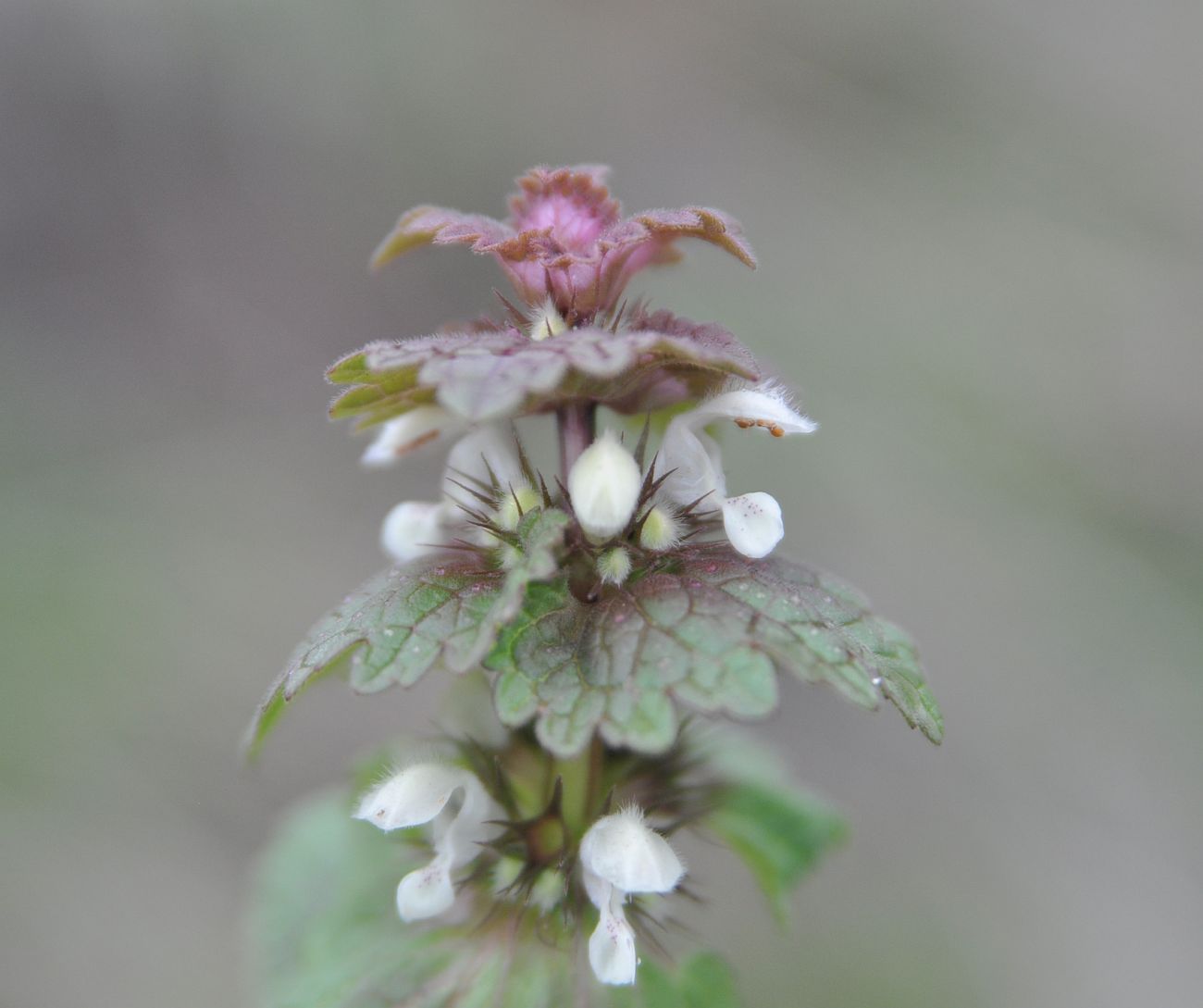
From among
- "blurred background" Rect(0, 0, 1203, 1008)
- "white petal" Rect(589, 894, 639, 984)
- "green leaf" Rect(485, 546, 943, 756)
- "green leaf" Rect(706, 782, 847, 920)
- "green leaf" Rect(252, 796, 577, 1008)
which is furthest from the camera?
"blurred background" Rect(0, 0, 1203, 1008)

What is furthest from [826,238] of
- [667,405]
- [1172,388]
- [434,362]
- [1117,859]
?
[434,362]

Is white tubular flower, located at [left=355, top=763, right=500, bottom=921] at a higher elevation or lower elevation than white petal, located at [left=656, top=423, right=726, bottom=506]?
lower

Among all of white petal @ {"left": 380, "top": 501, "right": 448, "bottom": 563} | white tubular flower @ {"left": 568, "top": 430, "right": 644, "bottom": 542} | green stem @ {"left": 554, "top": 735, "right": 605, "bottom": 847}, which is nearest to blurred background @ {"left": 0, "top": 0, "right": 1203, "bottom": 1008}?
green stem @ {"left": 554, "top": 735, "right": 605, "bottom": 847}

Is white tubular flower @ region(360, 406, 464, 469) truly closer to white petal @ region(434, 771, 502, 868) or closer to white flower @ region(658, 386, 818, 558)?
white flower @ region(658, 386, 818, 558)

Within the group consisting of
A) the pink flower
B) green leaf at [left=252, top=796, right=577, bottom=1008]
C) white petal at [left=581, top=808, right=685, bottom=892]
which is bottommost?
green leaf at [left=252, top=796, right=577, bottom=1008]

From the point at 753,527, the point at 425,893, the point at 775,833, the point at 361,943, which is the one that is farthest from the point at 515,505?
the point at 775,833

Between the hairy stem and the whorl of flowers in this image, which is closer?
the whorl of flowers

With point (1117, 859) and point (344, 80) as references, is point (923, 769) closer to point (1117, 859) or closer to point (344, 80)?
point (1117, 859)

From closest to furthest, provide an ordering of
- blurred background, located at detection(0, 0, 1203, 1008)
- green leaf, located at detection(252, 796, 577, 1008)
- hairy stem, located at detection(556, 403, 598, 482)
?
hairy stem, located at detection(556, 403, 598, 482) → green leaf, located at detection(252, 796, 577, 1008) → blurred background, located at detection(0, 0, 1203, 1008)
